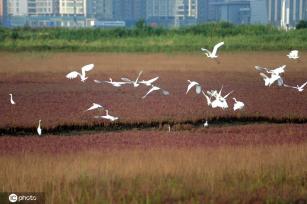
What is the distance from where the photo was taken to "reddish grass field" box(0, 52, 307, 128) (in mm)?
16984

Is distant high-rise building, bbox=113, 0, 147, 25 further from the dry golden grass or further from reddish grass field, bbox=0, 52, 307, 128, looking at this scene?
the dry golden grass

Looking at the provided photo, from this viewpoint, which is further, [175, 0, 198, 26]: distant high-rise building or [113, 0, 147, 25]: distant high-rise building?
[113, 0, 147, 25]: distant high-rise building

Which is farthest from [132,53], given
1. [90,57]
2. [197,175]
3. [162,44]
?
[197,175]

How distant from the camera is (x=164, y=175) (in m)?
9.32

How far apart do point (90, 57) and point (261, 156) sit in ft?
99.6

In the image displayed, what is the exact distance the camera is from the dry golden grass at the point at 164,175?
27.0ft

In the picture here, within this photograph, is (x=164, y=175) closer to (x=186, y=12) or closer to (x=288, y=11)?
(x=288, y=11)

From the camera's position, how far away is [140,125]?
1583 centimetres

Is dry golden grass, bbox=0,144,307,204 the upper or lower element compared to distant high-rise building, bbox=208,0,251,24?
upper

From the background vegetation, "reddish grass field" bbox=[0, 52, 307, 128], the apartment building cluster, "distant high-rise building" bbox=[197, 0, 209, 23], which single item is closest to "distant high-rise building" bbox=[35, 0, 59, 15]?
the apartment building cluster

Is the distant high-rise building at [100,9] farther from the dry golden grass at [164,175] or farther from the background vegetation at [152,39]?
the dry golden grass at [164,175]

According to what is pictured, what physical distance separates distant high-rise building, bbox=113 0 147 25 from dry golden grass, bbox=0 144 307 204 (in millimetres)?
112401

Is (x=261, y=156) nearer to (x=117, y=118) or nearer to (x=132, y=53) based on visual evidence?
(x=117, y=118)

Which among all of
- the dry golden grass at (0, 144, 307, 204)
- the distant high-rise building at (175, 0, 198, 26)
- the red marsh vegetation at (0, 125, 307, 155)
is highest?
the dry golden grass at (0, 144, 307, 204)
